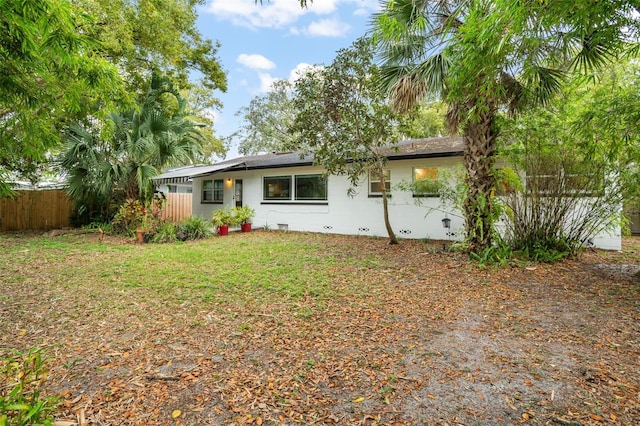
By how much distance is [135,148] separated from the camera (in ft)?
31.4

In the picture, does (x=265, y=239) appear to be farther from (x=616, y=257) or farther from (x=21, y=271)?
(x=616, y=257)

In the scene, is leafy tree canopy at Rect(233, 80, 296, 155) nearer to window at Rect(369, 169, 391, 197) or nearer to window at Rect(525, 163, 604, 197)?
window at Rect(369, 169, 391, 197)

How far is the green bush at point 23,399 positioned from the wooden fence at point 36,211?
12.3 m

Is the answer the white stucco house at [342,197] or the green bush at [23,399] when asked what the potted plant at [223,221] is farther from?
the green bush at [23,399]

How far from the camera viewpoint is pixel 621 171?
5945mm

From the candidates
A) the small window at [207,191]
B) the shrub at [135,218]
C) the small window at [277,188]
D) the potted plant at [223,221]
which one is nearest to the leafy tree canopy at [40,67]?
the shrub at [135,218]

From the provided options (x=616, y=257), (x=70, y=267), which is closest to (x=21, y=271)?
(x=70, y=267)

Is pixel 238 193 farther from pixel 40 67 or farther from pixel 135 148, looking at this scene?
pixel 40 67

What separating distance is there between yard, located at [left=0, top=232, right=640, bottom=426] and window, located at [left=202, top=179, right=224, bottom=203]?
945 cm

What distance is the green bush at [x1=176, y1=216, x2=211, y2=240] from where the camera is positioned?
1063cm

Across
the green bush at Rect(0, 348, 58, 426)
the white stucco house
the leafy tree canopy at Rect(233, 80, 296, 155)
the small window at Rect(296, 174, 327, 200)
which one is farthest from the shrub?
the leafy tree canopy at Rect(233, 80, 296, 155)

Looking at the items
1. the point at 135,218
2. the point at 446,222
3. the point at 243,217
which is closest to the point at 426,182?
the point at 446,222

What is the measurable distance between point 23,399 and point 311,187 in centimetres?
1078

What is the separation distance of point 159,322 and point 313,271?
9.86 feet
